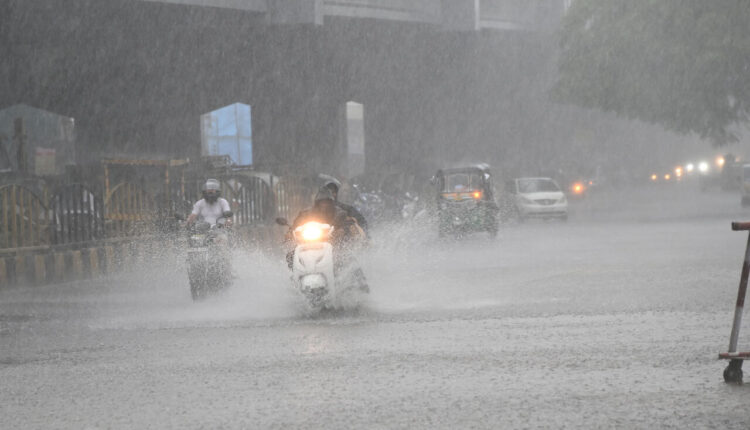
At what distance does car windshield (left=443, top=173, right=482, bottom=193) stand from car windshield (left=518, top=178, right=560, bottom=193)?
815 cm

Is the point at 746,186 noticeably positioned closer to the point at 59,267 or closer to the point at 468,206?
the point at 468,206

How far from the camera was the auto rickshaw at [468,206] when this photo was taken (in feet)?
88.0

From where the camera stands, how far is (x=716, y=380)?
23.1 feet

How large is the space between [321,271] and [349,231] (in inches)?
46.7

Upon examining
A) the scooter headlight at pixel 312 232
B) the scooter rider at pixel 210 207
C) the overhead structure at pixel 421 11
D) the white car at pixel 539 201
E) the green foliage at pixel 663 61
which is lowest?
the white car at pixel 539 201

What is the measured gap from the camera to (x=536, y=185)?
120ft

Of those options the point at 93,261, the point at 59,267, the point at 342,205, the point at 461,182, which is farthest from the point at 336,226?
the point at 461,182

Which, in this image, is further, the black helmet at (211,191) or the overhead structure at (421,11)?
the overhead structure at (421,11)

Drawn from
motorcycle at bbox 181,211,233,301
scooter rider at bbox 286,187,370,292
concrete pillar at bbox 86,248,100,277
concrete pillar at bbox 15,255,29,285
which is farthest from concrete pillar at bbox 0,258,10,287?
scooter rider at bbox 286,187,370,292

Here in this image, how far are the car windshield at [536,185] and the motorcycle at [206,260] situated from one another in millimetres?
23927

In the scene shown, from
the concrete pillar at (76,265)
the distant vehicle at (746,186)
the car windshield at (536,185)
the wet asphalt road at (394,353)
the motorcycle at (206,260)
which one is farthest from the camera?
the distant vehicle at (746,186)

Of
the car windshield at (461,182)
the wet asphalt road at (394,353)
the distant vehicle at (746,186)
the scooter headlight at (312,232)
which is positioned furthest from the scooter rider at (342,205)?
the distant vehicle at (746,186)

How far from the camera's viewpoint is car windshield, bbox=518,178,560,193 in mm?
36406

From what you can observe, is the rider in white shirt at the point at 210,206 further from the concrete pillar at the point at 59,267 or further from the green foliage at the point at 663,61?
the green foliage at the point at 663,61
